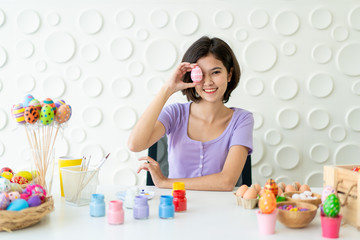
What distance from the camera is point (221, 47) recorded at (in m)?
1.94

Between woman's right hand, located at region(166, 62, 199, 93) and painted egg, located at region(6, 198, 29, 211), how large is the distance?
37.7 inches

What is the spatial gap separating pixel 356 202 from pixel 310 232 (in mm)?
163

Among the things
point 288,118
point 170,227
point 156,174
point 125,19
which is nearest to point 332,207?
point 170,227

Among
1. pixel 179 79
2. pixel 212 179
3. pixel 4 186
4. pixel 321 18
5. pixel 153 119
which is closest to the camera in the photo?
pixel 4 186

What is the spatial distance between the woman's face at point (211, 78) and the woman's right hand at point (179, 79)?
0.05 meters

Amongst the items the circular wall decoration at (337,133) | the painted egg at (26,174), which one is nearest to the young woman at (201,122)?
the painted egg at (26,174)

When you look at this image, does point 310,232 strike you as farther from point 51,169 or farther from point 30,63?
point 30,63

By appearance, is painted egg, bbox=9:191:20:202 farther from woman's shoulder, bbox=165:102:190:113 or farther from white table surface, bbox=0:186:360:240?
woman's shoulder, bbox=165:102:190:113

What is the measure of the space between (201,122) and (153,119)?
29 centimetres

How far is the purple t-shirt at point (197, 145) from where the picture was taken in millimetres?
1926

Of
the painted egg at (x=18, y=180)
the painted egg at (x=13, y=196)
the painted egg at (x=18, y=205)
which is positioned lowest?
the painted egg at (x=18, y=205)

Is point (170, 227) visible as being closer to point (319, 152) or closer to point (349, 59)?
point (319, 152)

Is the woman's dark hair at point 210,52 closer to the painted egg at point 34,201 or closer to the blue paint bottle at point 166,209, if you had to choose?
the blue paint bottle at point 166,209

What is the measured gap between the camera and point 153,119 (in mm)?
1850
